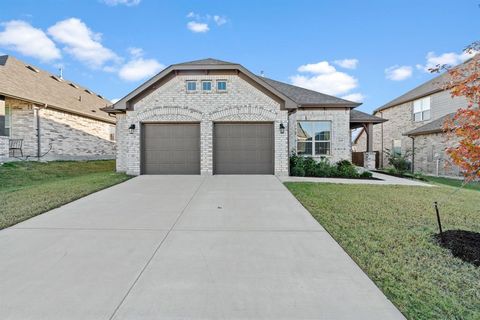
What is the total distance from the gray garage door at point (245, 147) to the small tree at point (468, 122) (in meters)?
8.44

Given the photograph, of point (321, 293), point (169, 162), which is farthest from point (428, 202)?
point (169, 162)

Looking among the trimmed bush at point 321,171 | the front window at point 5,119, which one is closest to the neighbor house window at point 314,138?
the trimmed bush at point 321,171

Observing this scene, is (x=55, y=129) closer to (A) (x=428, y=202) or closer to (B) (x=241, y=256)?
(B) (x=241, y=256)

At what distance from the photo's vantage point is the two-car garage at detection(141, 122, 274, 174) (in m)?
11.9

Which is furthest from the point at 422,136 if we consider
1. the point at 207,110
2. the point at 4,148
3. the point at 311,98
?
the point at 4,148

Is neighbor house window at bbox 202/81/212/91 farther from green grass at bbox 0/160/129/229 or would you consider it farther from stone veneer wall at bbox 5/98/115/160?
stone veneer wall at bbox 5/98/115/160

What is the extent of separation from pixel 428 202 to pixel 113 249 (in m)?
8.11

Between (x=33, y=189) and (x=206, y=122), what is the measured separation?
714 cm

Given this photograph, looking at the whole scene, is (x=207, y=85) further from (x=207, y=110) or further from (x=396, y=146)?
(x=396, y=146)

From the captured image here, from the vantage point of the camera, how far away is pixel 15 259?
11.0 feet

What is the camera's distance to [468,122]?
139 inches

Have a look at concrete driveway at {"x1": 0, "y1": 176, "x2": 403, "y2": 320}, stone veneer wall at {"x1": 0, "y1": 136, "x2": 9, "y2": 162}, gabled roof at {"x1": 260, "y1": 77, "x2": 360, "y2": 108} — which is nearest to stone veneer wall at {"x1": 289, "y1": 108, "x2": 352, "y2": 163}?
gabled roof at {"x1": 260, "y1": 77, "x2": 360, "y2": 108}

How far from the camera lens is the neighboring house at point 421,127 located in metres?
16.5

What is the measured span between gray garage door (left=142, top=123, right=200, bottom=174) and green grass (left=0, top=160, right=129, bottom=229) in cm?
176
